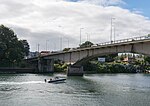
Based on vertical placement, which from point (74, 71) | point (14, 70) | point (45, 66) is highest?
point (45, 66)

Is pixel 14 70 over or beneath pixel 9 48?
beneath

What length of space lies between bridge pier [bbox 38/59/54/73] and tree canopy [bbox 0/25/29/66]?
10453mm

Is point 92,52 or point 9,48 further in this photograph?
point 9,48

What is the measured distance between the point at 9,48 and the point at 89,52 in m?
64.2

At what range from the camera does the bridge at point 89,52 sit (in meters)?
71.9

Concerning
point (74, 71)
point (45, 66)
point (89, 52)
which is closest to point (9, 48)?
point (45, 66)

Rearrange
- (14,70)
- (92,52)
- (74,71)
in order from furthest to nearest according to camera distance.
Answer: (14,70), (74,71), (92,52)

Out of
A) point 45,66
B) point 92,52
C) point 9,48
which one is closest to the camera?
point 92,52

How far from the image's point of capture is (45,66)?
155125 mm

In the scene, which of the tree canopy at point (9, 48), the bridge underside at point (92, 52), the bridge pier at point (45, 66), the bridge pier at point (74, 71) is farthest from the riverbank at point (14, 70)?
the bridge pier at point (74, 71)

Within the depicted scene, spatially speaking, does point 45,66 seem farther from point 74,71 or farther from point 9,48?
point 74,71

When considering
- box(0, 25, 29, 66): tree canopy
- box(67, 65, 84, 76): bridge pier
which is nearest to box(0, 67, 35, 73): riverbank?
box(0, 25, 29, 66): tree canopy

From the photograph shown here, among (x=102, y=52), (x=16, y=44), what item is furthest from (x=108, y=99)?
(x=16, y=44)

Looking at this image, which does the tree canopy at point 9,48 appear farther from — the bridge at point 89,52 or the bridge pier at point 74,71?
the bridge pier at point 74,71
